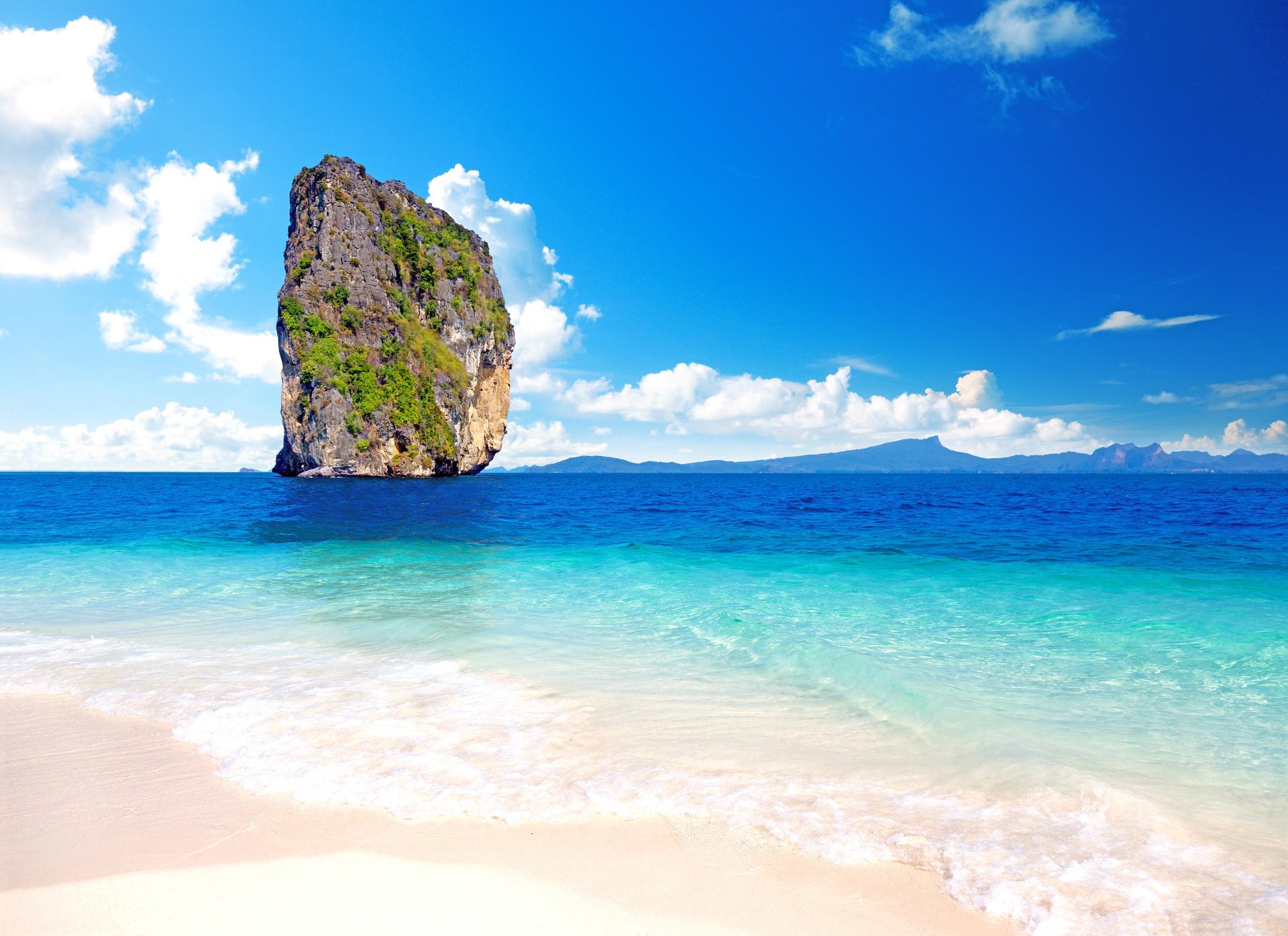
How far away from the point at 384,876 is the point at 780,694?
164 inches

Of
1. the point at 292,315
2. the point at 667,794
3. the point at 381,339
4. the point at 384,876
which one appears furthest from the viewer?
the point at 381,339

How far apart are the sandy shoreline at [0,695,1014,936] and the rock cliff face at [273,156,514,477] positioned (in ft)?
226

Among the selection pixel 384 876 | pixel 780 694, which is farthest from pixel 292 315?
pixel 384 876

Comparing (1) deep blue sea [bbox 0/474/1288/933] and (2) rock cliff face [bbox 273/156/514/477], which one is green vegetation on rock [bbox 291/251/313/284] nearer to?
(2) rock cliff face [bbox 273/156/514/477]

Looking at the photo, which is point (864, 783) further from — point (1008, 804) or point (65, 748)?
point (65, 748)

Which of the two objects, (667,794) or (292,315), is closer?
(667,794)

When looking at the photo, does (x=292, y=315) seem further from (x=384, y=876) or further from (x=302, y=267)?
(x=384, y=876)

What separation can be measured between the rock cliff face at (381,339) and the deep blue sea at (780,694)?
54.6m


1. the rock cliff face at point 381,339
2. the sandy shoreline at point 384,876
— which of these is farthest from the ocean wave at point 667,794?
the rock cliff face at point 381,339

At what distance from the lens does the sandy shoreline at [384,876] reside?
9.05 ft

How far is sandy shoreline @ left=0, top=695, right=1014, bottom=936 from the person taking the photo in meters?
2.76

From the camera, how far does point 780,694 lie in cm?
617

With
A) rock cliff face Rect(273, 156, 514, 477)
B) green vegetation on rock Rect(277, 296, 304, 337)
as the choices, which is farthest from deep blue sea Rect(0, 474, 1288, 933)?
green vegetation on rock Rect(277, 296, 304, 337)

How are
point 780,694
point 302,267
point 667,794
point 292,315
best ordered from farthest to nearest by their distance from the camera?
1. point 302,267
2. point 292,315
3. point 780,694
4. point 667,794
